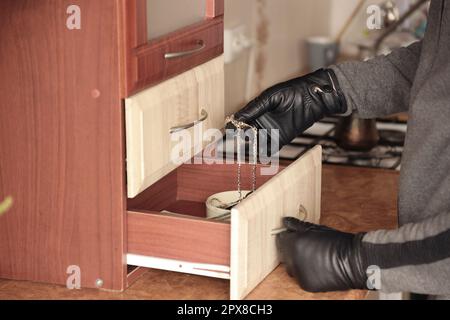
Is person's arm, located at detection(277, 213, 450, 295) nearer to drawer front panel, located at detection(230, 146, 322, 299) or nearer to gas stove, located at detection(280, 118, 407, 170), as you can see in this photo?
drawer front panel, located at detection(230, 146, 322, 299)

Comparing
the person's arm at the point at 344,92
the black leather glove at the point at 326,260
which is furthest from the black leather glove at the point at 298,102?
the black leather glove at the point at 326,260

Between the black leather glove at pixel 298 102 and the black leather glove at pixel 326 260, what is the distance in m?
0.34

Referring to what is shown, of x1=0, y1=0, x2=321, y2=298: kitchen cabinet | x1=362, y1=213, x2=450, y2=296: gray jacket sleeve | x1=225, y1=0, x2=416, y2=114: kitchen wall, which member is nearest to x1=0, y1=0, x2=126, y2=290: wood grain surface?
x1=0, y1=0, x2=321, y2=298: kitchen cabinet

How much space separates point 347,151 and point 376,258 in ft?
2.91

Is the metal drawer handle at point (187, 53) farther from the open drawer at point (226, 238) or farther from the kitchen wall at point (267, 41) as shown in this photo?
the kitchen wall at point (267, 41)

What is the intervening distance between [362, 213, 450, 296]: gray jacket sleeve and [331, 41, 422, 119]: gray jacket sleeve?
38 centimetres

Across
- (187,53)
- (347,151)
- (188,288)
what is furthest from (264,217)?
(347,151)

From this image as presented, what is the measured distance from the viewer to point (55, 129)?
1317mm

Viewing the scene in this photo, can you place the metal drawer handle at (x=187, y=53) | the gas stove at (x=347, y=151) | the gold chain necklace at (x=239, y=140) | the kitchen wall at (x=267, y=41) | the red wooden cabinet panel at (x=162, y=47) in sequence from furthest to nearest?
the kitchen wall at (x=267, y=41) < the gas stove at (x=347, y=151) < the gold chain necklace at (x=239, y=140) < the metal drawer handle at (x=187, y=53) < the red wooden cabinet panel at (x=162, y=47)

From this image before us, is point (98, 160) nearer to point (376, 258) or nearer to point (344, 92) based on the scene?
point (376, 258)

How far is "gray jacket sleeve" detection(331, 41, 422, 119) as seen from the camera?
5.37 ft

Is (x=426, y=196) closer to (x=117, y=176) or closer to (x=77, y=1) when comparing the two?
(x=117, y=176)

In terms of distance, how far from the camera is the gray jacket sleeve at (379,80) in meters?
1.64

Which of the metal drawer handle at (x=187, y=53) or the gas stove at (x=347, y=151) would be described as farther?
the gas stove at (x=347, y=151)
